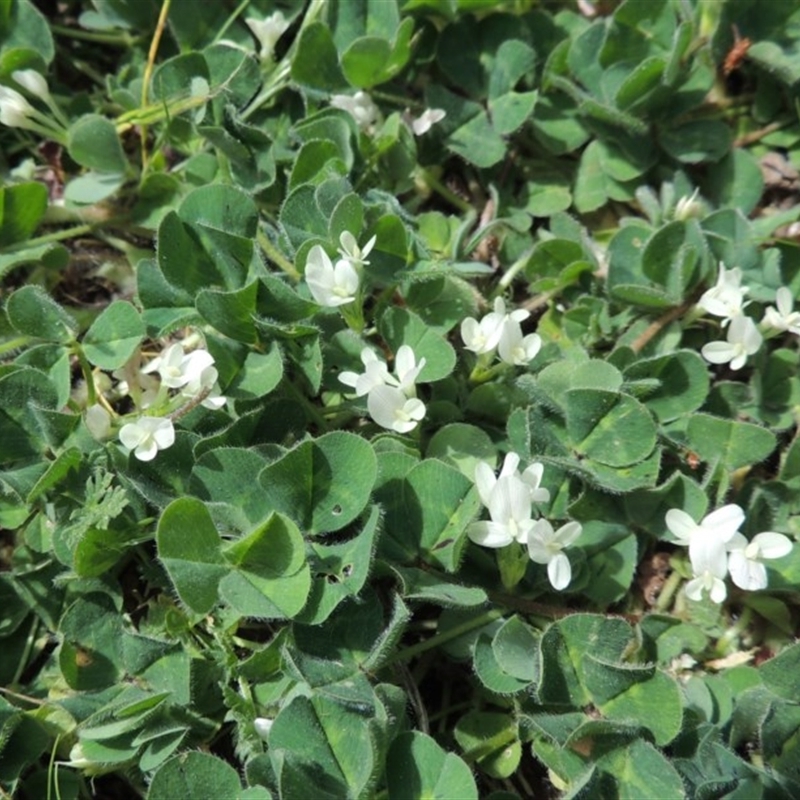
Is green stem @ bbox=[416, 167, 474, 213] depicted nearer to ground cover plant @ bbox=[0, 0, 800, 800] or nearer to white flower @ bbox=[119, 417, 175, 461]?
ground cover plant @ bbox=[0, 0, 800, 800]

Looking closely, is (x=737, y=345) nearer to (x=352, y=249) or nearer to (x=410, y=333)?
(x=410, y=333)

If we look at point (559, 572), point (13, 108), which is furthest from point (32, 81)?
point (559, 572)

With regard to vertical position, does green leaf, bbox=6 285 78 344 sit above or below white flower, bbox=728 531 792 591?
above

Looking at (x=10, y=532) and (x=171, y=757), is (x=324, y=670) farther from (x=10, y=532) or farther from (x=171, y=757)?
(x=10, y=532)

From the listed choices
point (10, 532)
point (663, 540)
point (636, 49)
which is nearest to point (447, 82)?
point (636, 49)

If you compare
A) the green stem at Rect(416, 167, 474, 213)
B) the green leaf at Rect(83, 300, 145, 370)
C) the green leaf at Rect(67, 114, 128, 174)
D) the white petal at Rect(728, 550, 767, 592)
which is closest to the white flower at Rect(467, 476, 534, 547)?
the white petal at Rect(728, 550, 767, 592)
